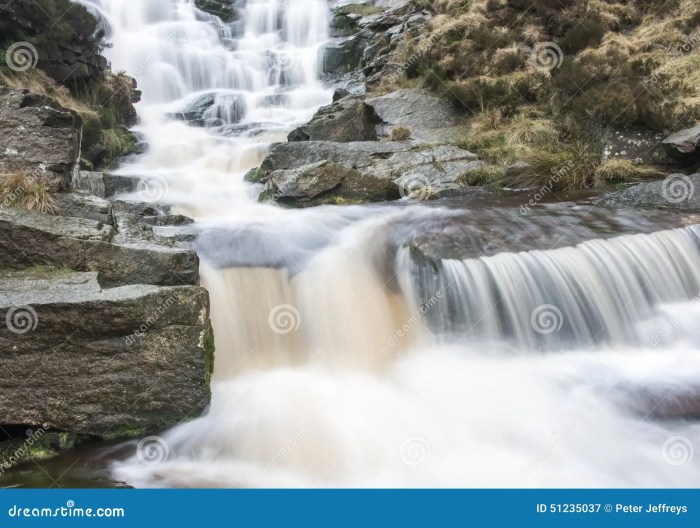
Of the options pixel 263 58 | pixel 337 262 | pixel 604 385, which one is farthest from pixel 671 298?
pixel 263 58

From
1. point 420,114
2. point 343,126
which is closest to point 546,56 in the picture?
point 420,114

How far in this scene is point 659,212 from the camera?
7297 millimetres

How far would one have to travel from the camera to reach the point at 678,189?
7699mm

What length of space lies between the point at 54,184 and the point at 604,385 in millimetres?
6156

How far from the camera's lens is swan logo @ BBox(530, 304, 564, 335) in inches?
214

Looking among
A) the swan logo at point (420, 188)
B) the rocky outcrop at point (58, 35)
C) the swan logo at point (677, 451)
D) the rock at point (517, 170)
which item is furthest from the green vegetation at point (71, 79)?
the swan logo at point (677, 451)

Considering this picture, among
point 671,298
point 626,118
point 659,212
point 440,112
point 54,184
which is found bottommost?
point 671,298

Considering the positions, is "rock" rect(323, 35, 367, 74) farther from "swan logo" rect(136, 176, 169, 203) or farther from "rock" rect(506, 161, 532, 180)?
"rock" rect(506, 161, 532, 180)

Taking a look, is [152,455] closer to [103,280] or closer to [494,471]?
[103,280]

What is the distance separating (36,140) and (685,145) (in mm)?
9337

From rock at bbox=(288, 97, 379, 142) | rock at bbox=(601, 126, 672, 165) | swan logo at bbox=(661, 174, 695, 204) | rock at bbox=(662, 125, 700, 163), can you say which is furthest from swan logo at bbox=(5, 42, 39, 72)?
rock at bbox=(662, 125, 700, 163)

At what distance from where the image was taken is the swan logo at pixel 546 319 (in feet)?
17.8

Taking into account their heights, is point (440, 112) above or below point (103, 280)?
above

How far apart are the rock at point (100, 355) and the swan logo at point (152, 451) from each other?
0.09 metres
